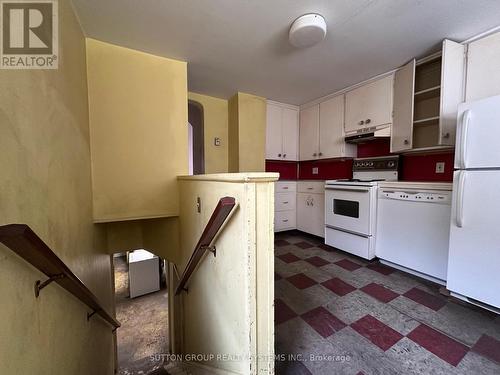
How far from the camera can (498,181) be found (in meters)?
1.45

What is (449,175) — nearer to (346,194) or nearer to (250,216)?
(346,194)

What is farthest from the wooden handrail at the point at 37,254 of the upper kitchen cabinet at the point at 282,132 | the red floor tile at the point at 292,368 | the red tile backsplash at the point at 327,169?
the red tile backsplash at the point at 327,169

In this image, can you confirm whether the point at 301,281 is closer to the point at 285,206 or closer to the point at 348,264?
the point at 348,264

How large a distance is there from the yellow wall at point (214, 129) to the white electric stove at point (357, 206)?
65.6 inches

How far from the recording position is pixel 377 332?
4.55ft

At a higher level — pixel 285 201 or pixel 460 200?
pixel 460 200

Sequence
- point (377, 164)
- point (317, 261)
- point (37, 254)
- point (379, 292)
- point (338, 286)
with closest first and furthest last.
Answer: point (37, 254)
point (379, 292)
point (338, 286)
point (317, 261)
point (377, 164)

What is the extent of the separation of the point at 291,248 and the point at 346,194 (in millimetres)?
1087

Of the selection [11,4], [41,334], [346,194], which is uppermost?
[11,4]

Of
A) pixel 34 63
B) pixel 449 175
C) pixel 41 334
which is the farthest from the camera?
pixel 449 175

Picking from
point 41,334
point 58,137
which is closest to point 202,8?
point 58,137

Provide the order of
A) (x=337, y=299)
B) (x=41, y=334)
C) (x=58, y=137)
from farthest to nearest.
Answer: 1. (x=337, y=299)
2. (x=58, y=137)
3. (x=41, y=334)

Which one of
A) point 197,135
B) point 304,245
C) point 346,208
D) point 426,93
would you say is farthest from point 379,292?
point 197,135

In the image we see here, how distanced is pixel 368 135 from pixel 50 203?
3.17 meters
